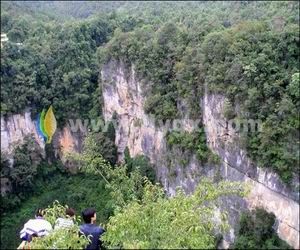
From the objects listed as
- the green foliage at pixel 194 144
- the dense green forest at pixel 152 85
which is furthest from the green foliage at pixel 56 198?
the green foliage at pixel 194 144

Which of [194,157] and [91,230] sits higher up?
[91,230]

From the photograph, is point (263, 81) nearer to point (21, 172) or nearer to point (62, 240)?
point (62, 240)

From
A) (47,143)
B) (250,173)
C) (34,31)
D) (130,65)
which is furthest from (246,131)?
(34,31)

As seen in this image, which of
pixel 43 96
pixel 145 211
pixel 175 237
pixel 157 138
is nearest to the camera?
pixel 175 237

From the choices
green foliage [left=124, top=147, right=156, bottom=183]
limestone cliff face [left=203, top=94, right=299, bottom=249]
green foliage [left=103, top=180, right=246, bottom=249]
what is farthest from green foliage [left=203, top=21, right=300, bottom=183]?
green foliage [left=103, top=180, right=246, bottom=249]

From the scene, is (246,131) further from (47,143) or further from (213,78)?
(47,143)

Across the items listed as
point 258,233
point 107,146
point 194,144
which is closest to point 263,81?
point 194,144
